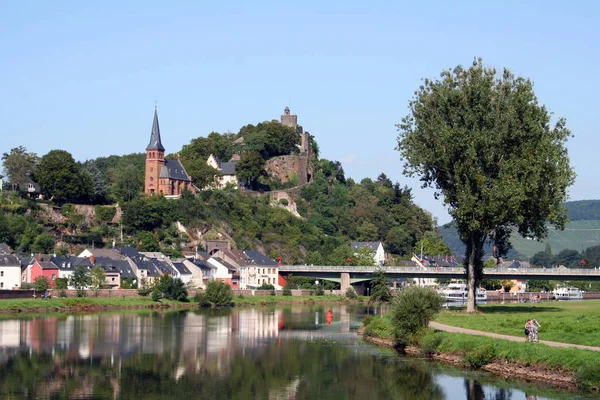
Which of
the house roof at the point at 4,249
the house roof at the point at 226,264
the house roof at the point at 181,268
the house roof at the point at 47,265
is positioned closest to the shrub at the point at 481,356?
the house roof at the point at 47,265

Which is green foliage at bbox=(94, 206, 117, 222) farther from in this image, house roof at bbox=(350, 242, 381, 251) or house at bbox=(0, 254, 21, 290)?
house roof at bbox=(350, 242, 381, 251)

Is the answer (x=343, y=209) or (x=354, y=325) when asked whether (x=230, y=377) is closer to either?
(x=354, y=325)

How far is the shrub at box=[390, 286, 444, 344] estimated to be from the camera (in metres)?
49.1

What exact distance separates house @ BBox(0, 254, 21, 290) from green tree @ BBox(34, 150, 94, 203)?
2832cm

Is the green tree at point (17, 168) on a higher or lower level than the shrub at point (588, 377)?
higher

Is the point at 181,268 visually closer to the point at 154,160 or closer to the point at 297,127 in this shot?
the point at 154,160

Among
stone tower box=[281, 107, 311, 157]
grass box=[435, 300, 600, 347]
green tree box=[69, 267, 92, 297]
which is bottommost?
grass box=[435, 300, 600, 347]

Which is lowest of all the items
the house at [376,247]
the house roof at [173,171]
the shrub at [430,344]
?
the shrub at [430,344]

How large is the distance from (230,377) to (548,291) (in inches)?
4109

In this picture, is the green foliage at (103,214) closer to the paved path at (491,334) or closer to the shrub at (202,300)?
the shrub at (202,300)

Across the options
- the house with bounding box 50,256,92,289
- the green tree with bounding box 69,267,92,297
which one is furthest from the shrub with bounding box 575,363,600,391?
the house with bounding box 50,256,92,289

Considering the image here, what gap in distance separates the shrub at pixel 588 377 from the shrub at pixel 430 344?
11.1 m

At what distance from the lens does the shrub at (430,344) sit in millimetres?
46394

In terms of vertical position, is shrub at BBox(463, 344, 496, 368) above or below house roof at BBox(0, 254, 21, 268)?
below
